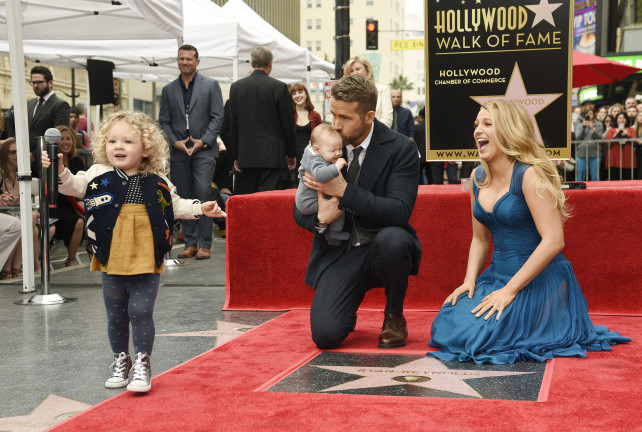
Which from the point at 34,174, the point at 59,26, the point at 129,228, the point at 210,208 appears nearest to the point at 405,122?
the point at 59,26

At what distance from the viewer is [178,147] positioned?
877 centimetres

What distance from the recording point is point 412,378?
3.86m

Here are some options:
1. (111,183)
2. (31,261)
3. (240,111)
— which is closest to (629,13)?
(240,111)

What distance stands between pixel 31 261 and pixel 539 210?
13.6ft

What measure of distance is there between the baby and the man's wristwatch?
0.05 metres

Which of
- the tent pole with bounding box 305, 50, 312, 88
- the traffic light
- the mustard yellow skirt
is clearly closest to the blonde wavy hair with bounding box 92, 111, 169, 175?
the mustard yellow skirt

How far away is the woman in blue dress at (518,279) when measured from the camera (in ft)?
14.1

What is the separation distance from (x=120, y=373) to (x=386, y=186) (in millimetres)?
1714

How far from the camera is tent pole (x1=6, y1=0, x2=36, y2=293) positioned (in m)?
6.71

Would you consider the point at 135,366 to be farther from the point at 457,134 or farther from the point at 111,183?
the point at 457,134

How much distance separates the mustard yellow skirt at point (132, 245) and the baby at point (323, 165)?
983 millimetres

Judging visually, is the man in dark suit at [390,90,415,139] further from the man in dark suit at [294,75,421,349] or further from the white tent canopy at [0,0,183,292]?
the man in dark suit at [294,75,421,349]

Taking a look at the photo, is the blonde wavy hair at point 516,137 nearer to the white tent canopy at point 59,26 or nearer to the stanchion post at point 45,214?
the stanchion post at point 45,214

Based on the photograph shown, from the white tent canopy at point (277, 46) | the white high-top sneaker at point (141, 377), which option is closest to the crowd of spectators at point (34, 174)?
the white high-top sneaker at point (141, 377)
